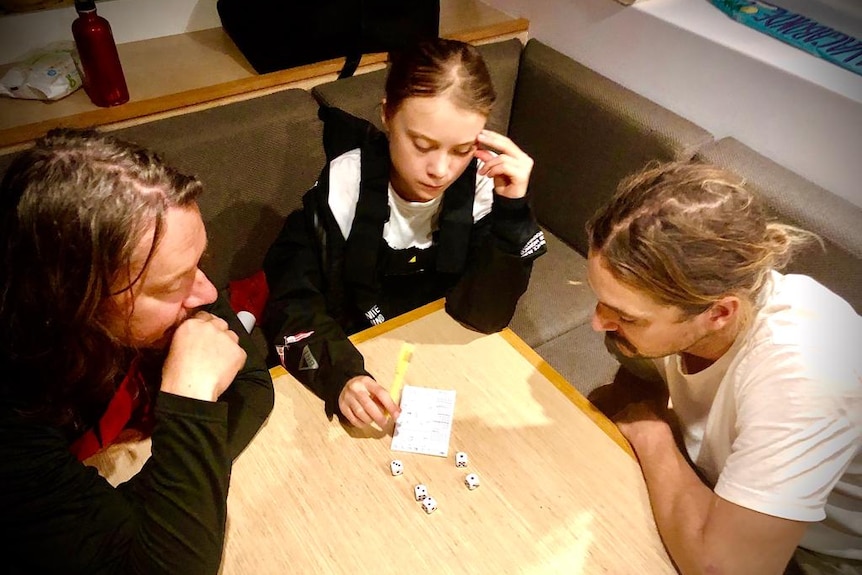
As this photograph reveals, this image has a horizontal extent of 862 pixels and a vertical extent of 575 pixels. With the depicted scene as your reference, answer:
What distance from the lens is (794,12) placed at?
6.40 feet

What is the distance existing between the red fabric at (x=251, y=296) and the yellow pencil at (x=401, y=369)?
0.60 meters

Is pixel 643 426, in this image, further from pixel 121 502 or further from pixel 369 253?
pixel 121 502

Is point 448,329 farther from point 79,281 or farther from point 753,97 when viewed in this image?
point 753,97

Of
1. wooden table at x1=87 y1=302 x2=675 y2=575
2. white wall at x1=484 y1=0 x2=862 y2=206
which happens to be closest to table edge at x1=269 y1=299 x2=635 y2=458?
wooden table at x1=87 y1=302 x2=675 y2=575

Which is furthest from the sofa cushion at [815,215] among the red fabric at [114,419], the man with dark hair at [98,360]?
the red fabric at [114,419]

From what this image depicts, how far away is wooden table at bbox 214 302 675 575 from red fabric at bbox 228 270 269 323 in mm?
550

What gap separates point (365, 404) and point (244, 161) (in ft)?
3.03

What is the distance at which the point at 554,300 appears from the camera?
78.8 inches

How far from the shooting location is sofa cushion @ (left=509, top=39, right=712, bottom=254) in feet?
6.17

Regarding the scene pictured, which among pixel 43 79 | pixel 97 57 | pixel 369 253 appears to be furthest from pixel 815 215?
pixel 43 79

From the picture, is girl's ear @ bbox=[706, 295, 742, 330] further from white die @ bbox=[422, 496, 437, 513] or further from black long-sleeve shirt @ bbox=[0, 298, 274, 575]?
black long-sleeve shirt @ bbox=[0, 298, 274, 575]

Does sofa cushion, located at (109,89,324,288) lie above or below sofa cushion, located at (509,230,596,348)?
above

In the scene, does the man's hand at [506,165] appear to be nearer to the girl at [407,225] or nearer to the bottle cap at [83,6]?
the girl at [407,225]

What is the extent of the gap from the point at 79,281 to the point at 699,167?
0.96 metres
